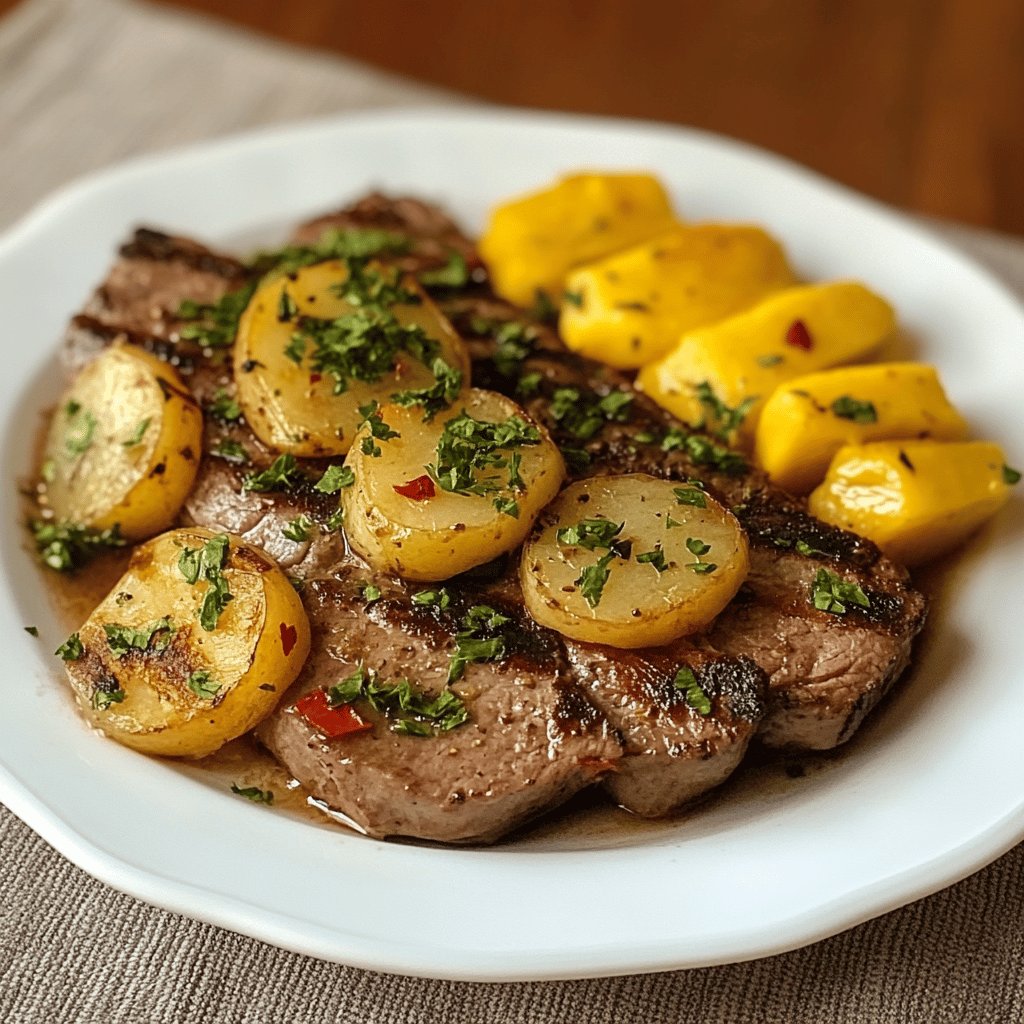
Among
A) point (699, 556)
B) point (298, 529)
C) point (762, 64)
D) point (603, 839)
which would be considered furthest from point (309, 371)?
point (762, 64)

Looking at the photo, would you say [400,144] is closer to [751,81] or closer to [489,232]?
[489,232]

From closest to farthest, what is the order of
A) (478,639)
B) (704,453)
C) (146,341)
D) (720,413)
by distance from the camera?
(478,639)
(704,453)
(720,413)
(146,341)

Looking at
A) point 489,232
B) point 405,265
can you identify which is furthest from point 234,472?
point 489,232

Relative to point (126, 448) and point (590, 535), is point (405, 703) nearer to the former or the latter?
point (590, 535)

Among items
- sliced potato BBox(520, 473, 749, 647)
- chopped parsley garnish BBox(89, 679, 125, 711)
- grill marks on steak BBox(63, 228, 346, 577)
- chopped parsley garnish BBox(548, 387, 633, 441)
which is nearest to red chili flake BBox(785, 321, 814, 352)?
chopped parsley garnish BBox(548, 387, 633, 441)

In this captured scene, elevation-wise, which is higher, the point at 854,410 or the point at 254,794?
the point at 854,410

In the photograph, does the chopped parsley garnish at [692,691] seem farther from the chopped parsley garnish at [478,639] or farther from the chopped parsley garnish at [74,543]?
the chopped parsley garnish at [74,543]

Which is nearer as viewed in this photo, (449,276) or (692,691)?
(692,691)

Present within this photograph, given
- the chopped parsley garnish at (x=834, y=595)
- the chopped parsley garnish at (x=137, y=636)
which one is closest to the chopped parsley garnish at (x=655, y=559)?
the chopped parsley garnish at (x=834, y=595)

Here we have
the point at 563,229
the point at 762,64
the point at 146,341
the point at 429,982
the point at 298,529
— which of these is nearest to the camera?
the point at 429,982
